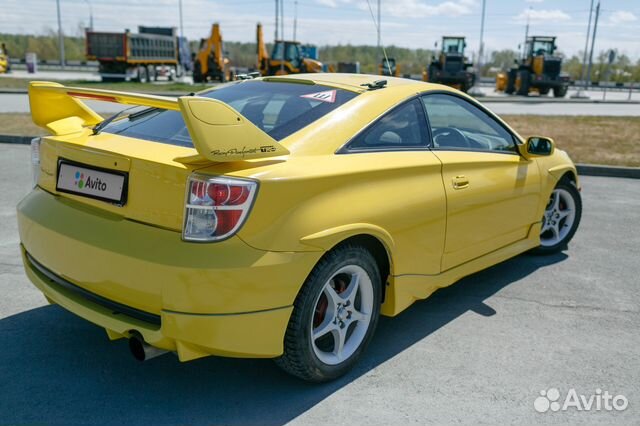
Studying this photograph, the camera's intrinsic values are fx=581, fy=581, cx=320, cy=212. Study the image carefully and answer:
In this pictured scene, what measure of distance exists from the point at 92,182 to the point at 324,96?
1.34 meters

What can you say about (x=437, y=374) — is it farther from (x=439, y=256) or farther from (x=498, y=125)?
(x=498, y=125)

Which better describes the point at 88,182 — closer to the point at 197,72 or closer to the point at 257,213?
the point at 257,213

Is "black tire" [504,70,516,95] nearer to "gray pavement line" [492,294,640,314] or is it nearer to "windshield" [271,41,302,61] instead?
"windshield" [271,41,302,61]

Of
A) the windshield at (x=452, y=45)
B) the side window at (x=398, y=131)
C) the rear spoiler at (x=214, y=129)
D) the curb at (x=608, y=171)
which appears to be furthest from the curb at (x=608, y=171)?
the windshield at (x=452, y=45)

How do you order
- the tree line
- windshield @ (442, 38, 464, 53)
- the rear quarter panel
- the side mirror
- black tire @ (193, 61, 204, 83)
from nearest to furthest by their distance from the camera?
the rear quarter panel, the side mirror, windshield @ (442, 38, 464, 53), black tire @ (193, 61, 204, 83), the tree line

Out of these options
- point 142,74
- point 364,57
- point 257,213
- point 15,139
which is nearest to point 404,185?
point 257,213

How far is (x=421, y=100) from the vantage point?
3658 mm

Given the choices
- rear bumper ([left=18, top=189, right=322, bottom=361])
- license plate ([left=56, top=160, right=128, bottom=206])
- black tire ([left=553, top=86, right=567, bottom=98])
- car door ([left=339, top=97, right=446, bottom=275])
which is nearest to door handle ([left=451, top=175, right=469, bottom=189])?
car door ([left=339, top=97, right=446, bottom=275])

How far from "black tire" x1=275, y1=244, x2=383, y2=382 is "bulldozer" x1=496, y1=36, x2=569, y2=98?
30.2 meters

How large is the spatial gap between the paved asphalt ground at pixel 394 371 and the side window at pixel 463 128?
1.10 m

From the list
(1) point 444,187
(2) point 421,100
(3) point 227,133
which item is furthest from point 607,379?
(3) point 227,133

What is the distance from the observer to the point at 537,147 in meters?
4.31

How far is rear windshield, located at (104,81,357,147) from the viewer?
9.84 feet

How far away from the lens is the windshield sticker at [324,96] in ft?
10.7
